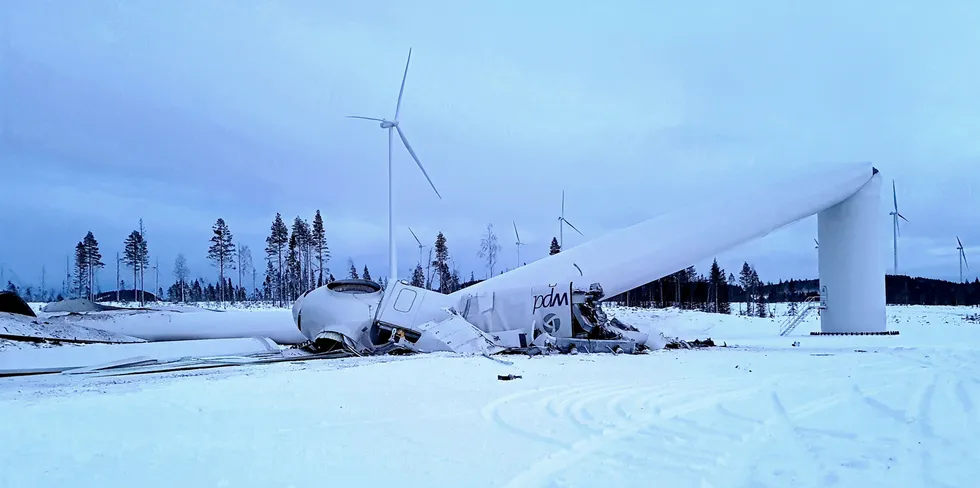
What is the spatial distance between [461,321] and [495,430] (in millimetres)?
9917

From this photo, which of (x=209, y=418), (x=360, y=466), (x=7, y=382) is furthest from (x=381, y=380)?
(x=7, y=382)

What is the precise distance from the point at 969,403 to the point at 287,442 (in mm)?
6823

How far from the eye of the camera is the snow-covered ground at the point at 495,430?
376 centimetres

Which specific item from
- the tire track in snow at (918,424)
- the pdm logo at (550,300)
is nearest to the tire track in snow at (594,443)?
the tire track in snow at (918,424)

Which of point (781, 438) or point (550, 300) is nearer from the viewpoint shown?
point (781, 438)

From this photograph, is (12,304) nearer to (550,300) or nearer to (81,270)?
(550,300)

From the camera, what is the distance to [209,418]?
5410mm

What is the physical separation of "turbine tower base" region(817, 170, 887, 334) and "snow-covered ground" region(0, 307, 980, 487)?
11.8 m

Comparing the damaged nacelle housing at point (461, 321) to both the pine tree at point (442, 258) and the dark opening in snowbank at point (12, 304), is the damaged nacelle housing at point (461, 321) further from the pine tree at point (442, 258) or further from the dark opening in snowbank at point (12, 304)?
the pine tree at point (442, 258)

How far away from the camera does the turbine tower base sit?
1955 centimetres

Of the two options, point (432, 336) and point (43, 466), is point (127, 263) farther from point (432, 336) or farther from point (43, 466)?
point (43, 466)

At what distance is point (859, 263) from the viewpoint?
1959 centimetres

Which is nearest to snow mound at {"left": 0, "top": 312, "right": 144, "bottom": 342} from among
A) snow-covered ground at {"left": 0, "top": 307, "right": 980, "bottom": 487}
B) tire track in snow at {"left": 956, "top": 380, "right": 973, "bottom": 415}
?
snow-covered ground at {"left": 0, "top": 307, "right": 980, "bottom": 487}

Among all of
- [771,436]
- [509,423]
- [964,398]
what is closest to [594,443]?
[509,423]
